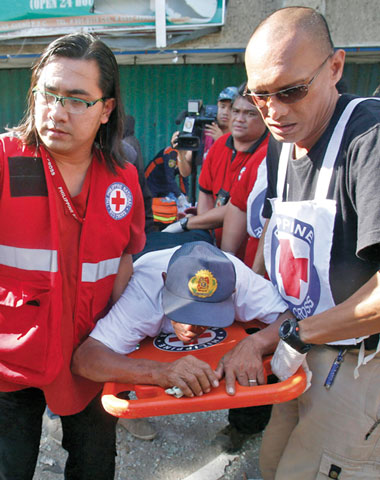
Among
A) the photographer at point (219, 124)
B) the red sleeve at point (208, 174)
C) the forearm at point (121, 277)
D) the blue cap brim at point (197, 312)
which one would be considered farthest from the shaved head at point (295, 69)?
the photographer at point (219, 124)

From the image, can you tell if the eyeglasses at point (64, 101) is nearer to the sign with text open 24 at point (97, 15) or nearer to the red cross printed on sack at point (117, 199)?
the red cross printed on sack at point (117, 199)

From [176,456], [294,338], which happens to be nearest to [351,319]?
[294,338]

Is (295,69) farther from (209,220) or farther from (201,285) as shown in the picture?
(209,220)

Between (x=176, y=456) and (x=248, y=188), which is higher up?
(x=248, y=188)

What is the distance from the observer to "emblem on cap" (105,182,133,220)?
1.56 meters

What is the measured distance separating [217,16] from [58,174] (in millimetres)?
4812

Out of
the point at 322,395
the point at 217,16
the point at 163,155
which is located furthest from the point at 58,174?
the point at 217,16

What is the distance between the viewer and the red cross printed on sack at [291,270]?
144 centimetres

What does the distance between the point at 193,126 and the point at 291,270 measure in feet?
7.57

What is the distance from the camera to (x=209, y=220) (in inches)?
112

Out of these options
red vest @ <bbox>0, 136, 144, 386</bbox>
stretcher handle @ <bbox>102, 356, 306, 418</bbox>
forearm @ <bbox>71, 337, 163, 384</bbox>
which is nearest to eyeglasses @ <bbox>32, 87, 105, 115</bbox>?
red vest @ <bbox>0, 136, 144, 386</bbox>

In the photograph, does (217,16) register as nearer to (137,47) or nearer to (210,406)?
(137,47)

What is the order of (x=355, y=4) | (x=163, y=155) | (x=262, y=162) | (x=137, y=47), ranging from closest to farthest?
(x=262, y=162) → (x=163, y=155) → (x=355, y=4) → (x=137, y=47)

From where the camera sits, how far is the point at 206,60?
6.26 meters
